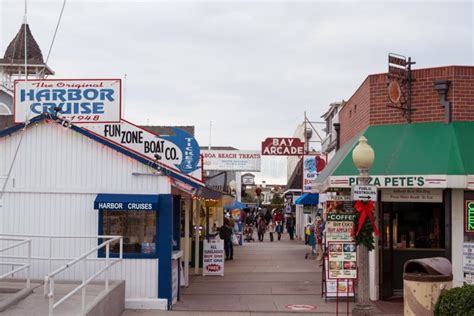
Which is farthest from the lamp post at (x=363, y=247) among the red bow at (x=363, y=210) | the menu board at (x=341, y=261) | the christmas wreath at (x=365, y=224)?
the menu board at (x=341, y=261)

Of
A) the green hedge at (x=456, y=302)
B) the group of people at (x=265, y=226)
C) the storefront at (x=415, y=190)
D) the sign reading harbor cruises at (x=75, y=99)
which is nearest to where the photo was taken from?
the green hedge at (x=456, y=302)

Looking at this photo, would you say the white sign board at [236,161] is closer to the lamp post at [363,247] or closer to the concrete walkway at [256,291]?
the concrete walkway at [256,291]

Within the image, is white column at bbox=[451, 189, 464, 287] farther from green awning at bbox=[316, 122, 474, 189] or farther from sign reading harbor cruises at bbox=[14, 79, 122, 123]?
sign reading harbor cruises at bbox=[14, 79, 122, 123]

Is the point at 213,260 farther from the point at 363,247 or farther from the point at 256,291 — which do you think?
the point at 363,247

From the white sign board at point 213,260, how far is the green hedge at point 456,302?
11.4 m

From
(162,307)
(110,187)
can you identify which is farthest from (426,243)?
(110,187)

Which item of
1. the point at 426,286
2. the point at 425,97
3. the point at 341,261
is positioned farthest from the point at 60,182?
the point at 425,97

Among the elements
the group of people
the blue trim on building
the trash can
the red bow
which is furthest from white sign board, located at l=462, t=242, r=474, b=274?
the group of people

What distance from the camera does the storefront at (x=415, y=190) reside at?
14.4 meters

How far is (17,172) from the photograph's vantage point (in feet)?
49.9

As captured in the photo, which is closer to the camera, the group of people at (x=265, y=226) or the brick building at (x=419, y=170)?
the brick building at (x=419, y=170)

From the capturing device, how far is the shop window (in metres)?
14.9

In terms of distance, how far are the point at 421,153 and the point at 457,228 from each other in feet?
6.00

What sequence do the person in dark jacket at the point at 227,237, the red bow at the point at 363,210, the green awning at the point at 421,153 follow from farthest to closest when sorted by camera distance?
the person in dark jacket at the point at 227,237, the green awning at the point at 421,153, the red bow at the point at 363,210
